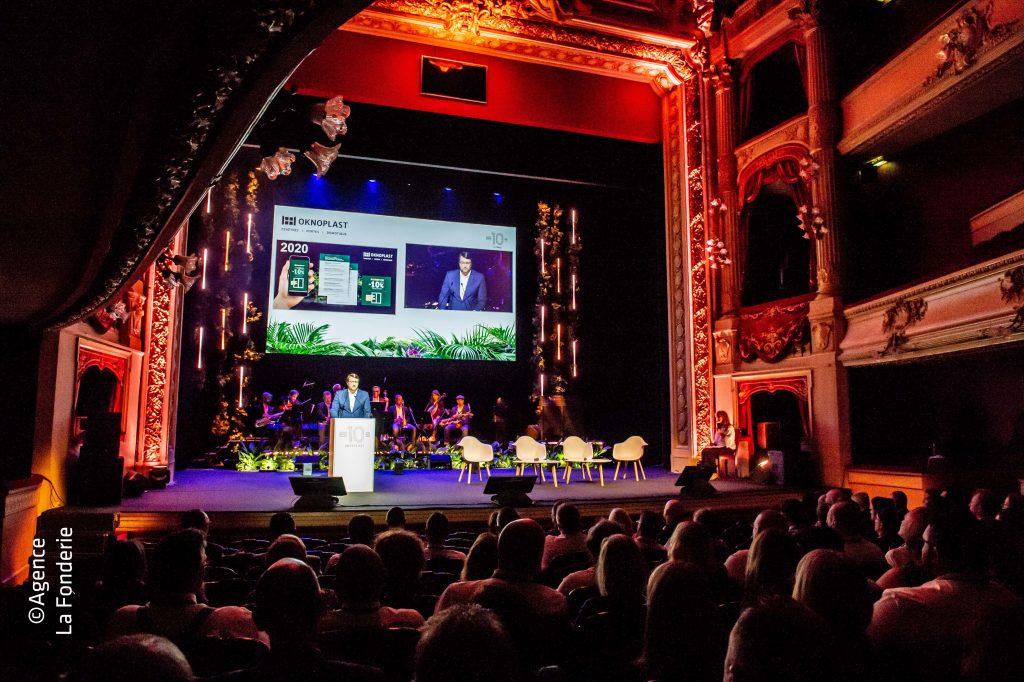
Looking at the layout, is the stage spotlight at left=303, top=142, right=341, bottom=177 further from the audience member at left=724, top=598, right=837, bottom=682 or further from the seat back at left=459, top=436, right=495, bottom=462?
the seat back at left=459, top=436, right=495, bottom=462

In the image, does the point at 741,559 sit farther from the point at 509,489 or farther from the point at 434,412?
the point at 434,412

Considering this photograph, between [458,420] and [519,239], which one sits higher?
[519,239]

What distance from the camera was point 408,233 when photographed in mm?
12602

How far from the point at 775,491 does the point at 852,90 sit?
20.5 ft

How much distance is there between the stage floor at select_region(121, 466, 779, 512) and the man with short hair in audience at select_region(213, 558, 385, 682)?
4752 millimetres

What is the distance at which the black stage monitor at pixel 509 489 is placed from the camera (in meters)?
6.77

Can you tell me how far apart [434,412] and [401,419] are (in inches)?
30.6

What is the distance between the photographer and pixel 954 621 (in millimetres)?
1938

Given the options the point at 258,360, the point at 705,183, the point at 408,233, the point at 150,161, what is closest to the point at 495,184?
the point at 408,233

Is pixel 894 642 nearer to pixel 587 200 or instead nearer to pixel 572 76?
pixel 572 76

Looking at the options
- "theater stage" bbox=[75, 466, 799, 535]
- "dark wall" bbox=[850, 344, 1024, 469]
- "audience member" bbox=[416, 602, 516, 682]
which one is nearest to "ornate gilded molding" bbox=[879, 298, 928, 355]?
"dark wall" bbox=[850, 344, 1024, 469]

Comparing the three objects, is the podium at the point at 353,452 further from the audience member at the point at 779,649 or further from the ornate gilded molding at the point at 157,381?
the audience member at the point at 779,649

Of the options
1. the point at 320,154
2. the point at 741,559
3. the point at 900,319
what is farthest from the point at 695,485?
the point at 320,154

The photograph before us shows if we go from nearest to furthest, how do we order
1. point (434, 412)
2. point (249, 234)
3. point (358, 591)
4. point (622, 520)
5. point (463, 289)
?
1. point (358, 591)
2. point (622, 520)
3. point (249, 234)
4. point (434, 412)
5. point (463, 289)
